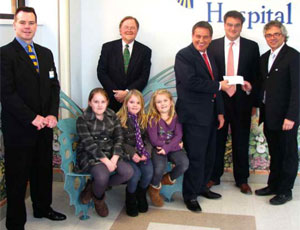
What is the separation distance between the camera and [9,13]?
3408 millimetres

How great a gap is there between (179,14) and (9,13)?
1613 mm

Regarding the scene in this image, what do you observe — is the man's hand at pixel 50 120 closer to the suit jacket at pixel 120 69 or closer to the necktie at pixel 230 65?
the suit jacket at pixel 120 69

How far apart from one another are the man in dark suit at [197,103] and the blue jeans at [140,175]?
34cm

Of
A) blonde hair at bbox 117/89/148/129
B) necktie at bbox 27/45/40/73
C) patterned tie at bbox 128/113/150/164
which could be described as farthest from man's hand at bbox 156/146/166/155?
necktie at bbox 27/45/40/73

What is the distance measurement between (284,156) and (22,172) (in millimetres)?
2187

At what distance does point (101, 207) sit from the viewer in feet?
10.3

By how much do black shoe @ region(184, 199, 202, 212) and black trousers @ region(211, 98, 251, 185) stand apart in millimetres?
579

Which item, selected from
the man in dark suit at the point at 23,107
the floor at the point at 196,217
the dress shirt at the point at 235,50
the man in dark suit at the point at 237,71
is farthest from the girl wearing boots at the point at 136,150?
the dress shirt at the point at 235,50

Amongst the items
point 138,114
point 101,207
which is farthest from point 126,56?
point 101,207

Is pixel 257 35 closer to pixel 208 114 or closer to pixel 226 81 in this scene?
pixel 226 81

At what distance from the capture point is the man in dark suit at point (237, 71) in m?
3.51

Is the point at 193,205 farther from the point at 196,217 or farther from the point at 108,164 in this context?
the point at 108,164

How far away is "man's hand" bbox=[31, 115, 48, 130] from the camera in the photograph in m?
2.69

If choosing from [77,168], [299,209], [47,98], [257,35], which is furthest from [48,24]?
[299,209]
